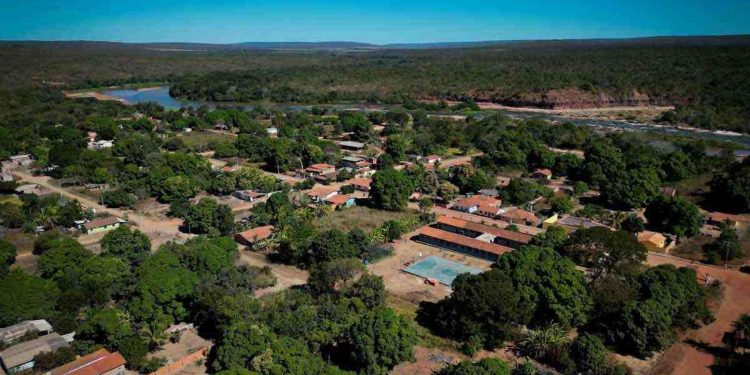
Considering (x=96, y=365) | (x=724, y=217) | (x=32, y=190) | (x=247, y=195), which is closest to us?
(x=96, y=365)

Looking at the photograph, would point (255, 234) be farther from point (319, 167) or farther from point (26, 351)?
point (319, 167)

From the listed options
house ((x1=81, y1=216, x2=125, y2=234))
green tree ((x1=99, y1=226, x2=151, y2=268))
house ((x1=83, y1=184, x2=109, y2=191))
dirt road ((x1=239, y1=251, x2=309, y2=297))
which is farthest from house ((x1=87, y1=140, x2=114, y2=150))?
dirt road ((x1=239, y1=251, x2=309, y2=297))

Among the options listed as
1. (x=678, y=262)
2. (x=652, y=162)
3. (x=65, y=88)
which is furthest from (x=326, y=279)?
→ (x=65, y=88)

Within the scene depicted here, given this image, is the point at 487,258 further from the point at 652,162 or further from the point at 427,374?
the point at 652,162

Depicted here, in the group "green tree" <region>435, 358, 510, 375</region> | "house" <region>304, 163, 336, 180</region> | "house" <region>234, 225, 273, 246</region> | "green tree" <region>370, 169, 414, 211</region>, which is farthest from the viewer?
"house" <region>304, 163, 336, 180</region>

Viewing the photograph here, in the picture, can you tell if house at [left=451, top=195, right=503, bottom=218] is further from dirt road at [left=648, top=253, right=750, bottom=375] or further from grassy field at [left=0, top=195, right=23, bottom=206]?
grassy field at [left=0, top=195, right=23, bottom=206]

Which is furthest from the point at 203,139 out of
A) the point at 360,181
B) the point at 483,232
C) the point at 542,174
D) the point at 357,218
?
the point at 483,232

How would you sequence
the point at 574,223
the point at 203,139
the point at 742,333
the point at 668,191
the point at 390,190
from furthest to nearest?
the point at 203,139, the point at 668,191, the point at 390,190, the point at 574,223, the point at 742,333
